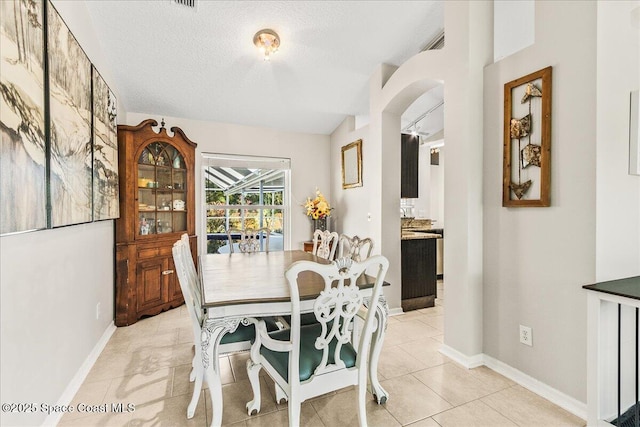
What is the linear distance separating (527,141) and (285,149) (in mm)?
3485

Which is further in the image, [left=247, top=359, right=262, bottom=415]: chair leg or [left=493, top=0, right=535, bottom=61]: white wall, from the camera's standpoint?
[left=493, top=0, right=535, bottom=61]: white wall

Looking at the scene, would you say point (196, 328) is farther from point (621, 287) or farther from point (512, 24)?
point (512, 24)

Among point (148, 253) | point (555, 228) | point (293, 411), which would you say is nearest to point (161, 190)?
point (148, 253)

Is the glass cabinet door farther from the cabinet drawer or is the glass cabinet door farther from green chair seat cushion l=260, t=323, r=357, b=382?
green chair seat cushion l=260, t=323, r=357, b=382

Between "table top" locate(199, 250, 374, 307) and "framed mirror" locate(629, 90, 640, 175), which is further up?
"framed mirror" locate(629, 90, 640, 175)

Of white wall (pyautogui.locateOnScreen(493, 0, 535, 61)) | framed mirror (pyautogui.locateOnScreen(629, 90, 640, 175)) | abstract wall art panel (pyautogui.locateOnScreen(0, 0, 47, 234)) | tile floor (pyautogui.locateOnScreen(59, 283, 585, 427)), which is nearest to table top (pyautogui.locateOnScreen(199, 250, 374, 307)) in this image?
tile floor (pyautogui.locateOnScreen(59, 283, 585, 427))

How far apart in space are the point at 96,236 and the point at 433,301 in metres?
3.75

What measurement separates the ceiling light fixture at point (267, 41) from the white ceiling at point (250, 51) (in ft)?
0.19

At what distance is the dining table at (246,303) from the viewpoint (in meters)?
1.54

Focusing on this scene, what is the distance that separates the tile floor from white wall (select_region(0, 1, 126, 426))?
28cm

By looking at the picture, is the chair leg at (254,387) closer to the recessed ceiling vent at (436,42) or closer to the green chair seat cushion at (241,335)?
the green chair seat cushion at (241,335)

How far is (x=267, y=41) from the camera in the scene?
9.56 feet

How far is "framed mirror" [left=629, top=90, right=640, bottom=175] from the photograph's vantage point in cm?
179

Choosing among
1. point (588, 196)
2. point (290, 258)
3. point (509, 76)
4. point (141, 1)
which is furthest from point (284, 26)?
point (588, 196)
